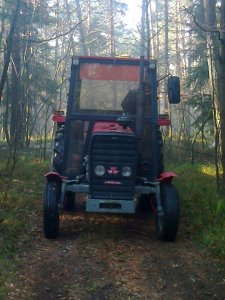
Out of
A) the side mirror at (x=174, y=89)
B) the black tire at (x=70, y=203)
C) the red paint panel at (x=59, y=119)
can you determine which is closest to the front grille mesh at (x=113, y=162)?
the side mirror at (x=174, y=89)

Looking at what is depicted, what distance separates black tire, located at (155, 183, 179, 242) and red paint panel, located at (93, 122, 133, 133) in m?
1.17

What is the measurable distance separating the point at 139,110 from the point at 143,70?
27.5 inches

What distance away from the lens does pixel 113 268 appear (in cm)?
619

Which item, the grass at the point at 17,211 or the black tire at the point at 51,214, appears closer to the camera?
the grass at the point at 17,211

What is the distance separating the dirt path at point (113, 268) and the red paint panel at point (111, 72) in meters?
2.71

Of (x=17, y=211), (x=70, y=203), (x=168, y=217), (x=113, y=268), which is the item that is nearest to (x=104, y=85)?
(x=70, y=203)

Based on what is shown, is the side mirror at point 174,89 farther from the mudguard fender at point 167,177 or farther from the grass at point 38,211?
the grass at point 38,211

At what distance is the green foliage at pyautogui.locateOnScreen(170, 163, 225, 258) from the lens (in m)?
7.13

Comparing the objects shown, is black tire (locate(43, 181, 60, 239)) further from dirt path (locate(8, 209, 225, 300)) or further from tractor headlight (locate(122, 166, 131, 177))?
tractor headlight (locate(122, 166, 131, 177))

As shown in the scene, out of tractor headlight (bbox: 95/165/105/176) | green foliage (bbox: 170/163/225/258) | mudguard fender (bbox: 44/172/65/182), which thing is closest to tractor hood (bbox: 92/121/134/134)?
tractor headlight (bbox: 95/165/105/176)

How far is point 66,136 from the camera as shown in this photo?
26.8 feet

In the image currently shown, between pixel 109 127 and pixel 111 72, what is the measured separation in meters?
1.23

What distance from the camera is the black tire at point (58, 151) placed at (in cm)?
834

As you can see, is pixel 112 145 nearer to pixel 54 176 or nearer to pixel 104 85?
pixel 54 176
